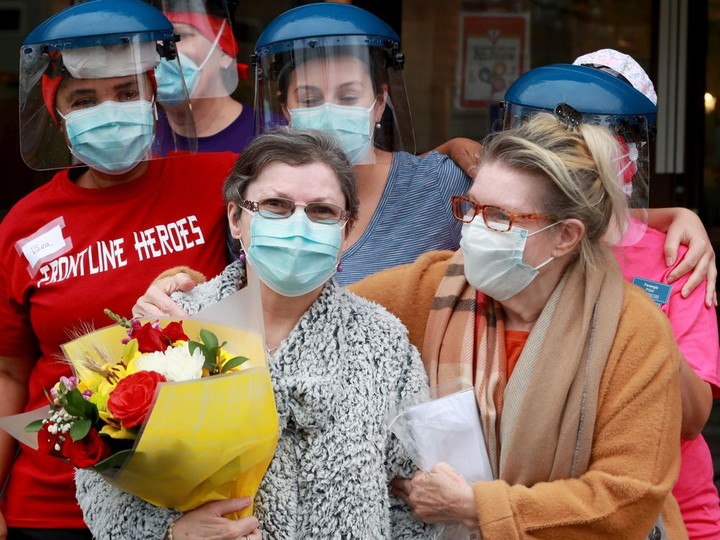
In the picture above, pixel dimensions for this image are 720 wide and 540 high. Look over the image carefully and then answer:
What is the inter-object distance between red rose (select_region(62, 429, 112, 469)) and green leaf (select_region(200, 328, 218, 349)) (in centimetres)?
27

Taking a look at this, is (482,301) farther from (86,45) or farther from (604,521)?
(86,45)

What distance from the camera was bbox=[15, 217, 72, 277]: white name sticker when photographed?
303 centimetres

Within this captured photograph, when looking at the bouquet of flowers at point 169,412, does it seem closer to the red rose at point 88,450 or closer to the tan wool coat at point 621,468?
the red rose at point 88,450

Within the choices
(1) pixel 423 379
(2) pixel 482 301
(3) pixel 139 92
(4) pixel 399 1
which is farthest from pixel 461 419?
(4) pixel 399 1

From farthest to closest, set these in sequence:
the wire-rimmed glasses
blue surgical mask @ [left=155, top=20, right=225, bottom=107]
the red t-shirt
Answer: blue surgical mask @ [left=155, top=20, right=225, bottom=107] < the red t-shirt < the wire-rimmed glasses

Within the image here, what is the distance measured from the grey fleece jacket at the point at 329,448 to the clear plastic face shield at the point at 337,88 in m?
0.75

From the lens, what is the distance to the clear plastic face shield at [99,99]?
3.06m

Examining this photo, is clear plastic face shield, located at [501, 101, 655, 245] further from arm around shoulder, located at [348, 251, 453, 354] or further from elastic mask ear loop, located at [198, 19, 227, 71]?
elastic mask ear loop, located at [198, 19, 227, 71]

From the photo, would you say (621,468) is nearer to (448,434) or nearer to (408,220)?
(448,434)

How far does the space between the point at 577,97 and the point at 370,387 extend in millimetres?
945

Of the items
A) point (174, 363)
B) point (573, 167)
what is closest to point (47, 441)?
point (174, 363)

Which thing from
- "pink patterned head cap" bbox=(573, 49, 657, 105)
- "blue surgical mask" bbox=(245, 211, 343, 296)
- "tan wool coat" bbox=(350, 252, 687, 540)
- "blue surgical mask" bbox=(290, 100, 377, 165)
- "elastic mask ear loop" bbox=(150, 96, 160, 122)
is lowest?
"tan wool coat" bbox=(350, 252, 687, 540)

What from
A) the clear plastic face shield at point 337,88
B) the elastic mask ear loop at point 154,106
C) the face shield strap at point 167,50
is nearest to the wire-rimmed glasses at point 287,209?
the clear plastic face shield at point 337,88

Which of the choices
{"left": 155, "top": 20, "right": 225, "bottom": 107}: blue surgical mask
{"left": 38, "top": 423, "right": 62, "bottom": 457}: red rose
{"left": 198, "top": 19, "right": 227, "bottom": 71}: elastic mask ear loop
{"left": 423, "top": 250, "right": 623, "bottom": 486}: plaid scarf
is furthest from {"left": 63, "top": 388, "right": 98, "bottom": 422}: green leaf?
{"left": 198, "top": 19, "right": 227, "bottom": 71}: elastic mask ear loop
